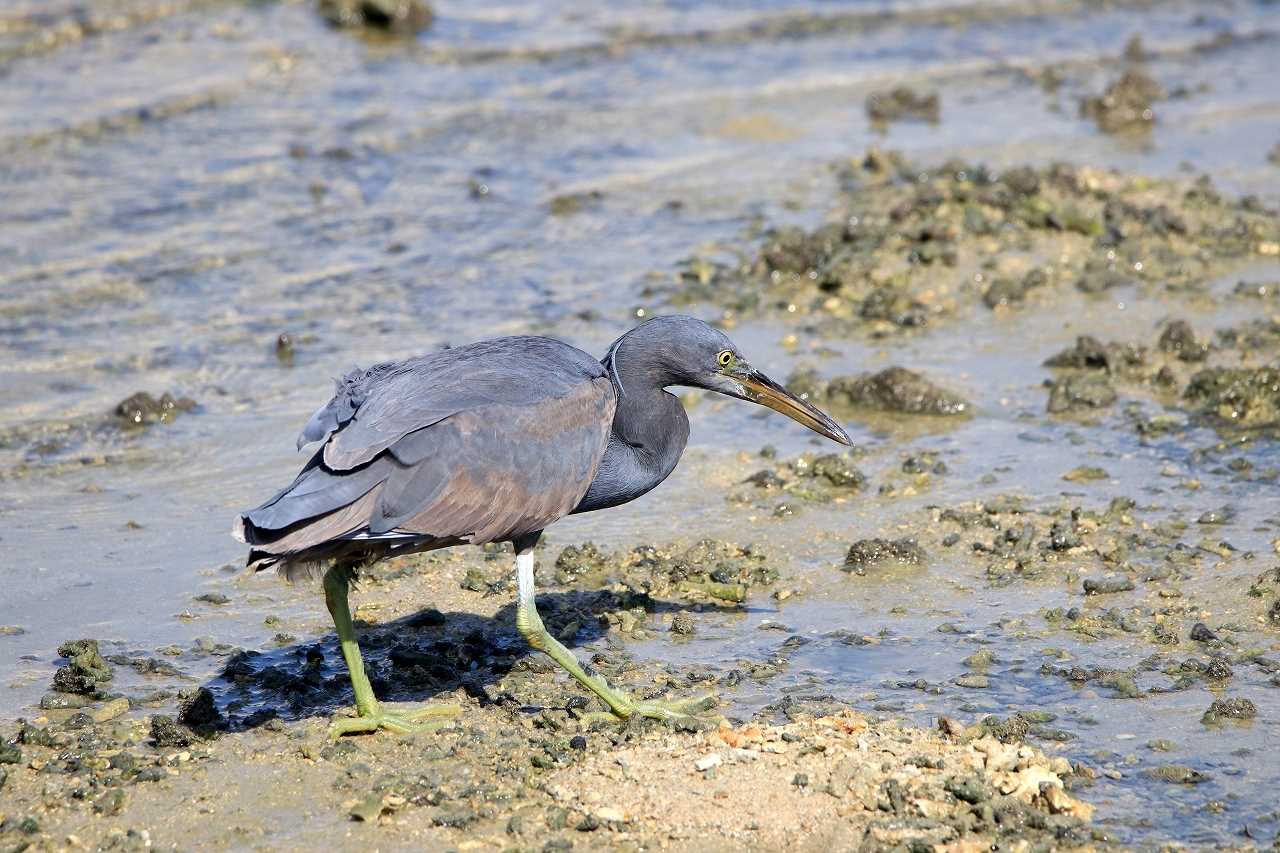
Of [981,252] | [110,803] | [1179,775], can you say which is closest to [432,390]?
[110,803]

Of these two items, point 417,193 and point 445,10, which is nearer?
point 417,193

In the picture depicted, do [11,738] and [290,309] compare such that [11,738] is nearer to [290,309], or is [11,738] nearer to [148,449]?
[148,449]

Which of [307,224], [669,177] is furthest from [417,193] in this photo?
[669,177]

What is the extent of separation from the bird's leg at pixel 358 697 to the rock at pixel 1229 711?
2551mm

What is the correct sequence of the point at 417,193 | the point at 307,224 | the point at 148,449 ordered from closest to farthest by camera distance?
the point at 148,449 → the point at 307,224 → the point at 417,193

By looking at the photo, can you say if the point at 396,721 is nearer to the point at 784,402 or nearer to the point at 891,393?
the point at 784,402

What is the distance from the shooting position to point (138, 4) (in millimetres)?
17078

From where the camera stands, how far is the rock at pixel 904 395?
26.7 feet

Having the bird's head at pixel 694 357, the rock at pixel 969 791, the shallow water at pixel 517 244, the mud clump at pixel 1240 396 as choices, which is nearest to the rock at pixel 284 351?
the shallow water at pixel 517 244

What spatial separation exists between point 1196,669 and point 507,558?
281 cm

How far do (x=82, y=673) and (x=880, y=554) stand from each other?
3145 mm

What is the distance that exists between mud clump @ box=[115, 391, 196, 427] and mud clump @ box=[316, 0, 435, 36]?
30.0ft

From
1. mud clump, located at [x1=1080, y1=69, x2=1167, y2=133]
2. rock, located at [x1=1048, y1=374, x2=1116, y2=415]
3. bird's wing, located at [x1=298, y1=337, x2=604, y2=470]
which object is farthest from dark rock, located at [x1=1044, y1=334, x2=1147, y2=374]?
mud clump, located at [x1=1080, y1=69, x2=1167, y2=133]

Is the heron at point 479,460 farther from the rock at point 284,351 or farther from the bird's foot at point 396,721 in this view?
the rock at point 284,351
